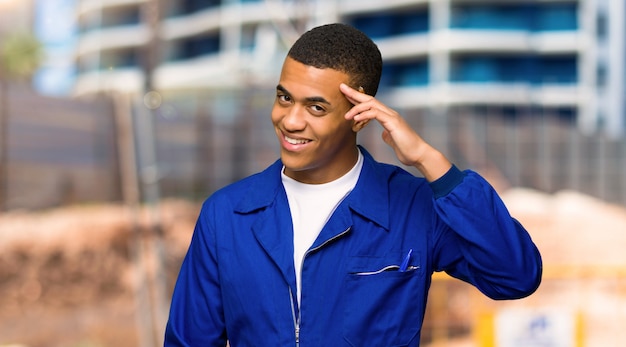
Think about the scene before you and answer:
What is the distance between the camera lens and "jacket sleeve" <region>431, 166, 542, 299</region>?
6.93ft

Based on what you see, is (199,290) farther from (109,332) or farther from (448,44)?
(448,44)

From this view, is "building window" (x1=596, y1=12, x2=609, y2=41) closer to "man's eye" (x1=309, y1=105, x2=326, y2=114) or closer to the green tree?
the green tree

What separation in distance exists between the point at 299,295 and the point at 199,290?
294 millimetres

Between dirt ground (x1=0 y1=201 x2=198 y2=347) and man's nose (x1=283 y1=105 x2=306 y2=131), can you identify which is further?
dirt ground (x1=0 y1=201 x2=198 y2=347)

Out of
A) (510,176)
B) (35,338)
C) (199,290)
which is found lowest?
(35,338)

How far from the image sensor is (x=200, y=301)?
92.0 inches

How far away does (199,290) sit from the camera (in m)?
2.35

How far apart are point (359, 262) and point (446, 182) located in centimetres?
28

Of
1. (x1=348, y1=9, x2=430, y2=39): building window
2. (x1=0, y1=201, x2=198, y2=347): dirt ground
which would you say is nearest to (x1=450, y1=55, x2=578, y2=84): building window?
(x1=348, y1=9, x2=430, y2=39): building window

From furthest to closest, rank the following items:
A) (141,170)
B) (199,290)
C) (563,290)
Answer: (141,170), (563,290), (199,290)

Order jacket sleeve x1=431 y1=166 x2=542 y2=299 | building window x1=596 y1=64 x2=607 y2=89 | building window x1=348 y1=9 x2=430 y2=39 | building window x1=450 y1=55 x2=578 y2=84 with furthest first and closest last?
building window x1=348 y1=9 x2=430 y2=39
building window x1=450 y1=55 x2=578 y2=84
building window x1=596 y1=64 x2=607 y2=89
jacket sleeve x1=431 y1=166 x2=542 y2=299

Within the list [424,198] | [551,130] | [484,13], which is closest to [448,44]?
[484,13]

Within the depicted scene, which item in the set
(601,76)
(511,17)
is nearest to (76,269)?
(601,76)

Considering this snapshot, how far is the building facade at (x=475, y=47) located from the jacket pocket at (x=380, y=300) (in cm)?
3198
